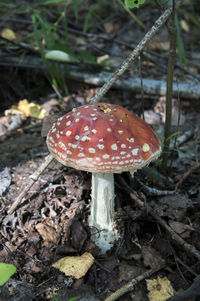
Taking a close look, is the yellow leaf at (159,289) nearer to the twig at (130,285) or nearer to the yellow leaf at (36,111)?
the twig at (130,285)

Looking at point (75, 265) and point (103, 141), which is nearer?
point (103, 141)

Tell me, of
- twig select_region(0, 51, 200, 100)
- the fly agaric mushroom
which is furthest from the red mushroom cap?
twig select_region(0, 51, 200, 100)

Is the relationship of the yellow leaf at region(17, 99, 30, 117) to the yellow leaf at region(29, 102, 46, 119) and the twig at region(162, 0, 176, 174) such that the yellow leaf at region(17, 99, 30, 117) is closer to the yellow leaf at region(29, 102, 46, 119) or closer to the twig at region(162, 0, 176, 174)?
the yellow leaf at region(29, 102, 46, 119)

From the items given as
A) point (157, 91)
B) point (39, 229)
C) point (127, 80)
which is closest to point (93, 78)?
point (127, 80)

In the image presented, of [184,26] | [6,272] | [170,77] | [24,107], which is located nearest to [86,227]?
[6,272]

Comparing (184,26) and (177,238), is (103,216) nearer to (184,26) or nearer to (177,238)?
(177,238)

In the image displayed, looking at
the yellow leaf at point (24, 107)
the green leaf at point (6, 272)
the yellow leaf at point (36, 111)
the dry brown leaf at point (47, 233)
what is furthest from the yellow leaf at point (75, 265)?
the yellow leaf at point (24, 107)

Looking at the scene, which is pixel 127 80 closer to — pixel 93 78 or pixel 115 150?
pixel 93 78
